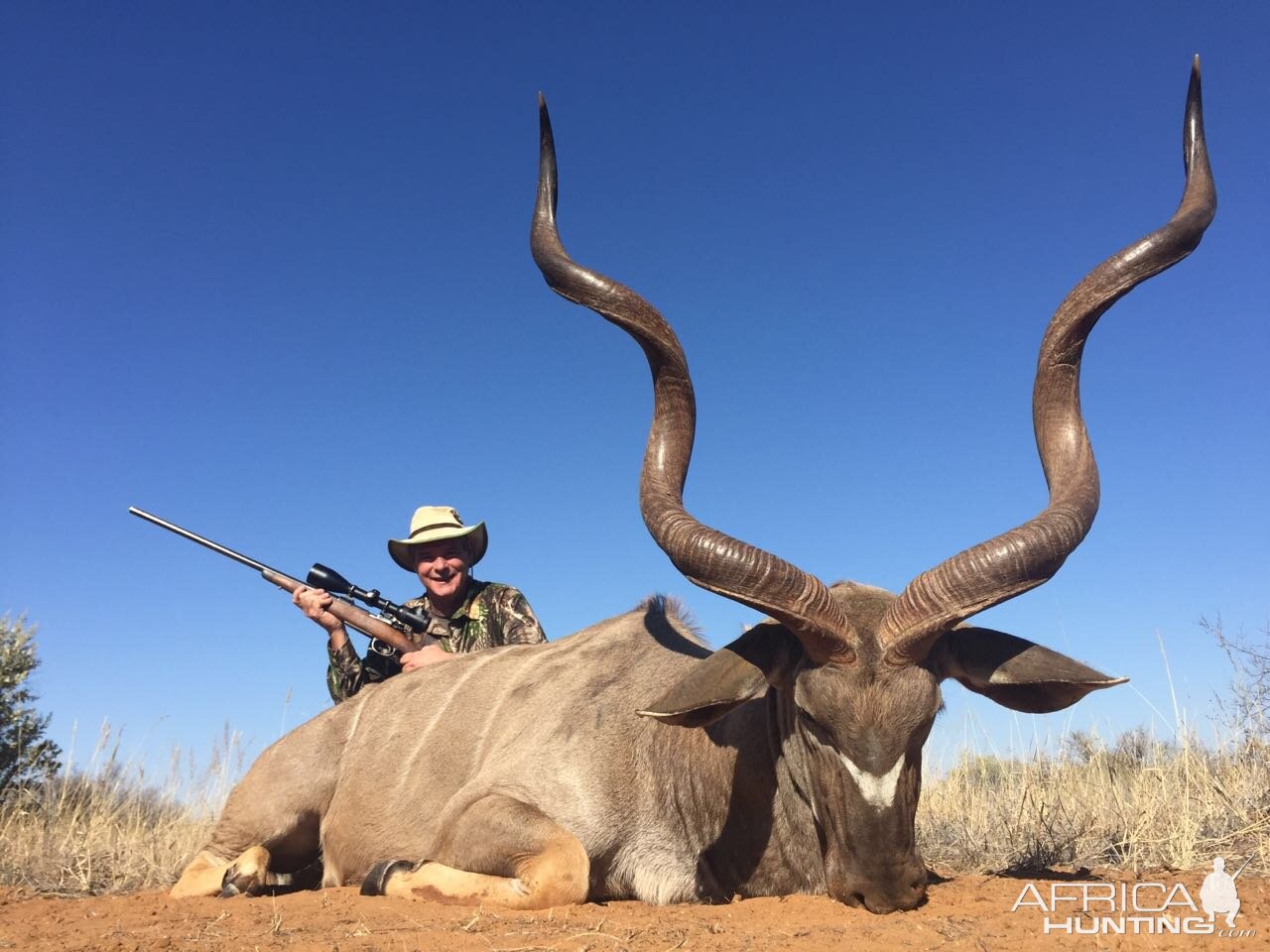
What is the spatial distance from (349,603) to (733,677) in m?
4.75

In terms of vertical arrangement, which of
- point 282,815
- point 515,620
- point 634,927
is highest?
point 515,620

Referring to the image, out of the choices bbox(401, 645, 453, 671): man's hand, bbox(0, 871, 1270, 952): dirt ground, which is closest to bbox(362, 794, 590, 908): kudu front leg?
bbox(0, 871, 1270, 952): dirt ground

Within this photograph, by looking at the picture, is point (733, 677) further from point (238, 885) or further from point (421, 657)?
point (421, 657)

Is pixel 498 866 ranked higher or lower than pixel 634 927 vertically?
higher

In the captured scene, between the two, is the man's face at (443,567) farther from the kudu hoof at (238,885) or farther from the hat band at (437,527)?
the kudu hoof at (238,885)

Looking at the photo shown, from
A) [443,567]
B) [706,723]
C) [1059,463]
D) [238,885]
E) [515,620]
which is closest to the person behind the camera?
[706,723]

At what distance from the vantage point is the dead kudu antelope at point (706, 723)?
383 centimetres

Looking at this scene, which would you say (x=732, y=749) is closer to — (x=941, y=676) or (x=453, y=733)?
(x=941, y=676)

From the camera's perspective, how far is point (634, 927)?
369 centimetres

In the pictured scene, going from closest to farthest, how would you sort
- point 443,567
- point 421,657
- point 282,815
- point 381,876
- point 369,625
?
1. point 381,876
2. point 282,815
3. point 421,657
4. point 369,625
5. point 443,567

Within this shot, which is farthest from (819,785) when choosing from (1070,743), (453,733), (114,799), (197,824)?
(114,799)

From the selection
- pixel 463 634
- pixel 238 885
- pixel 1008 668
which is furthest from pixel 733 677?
pixel 463 634

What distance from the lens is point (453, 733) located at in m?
6.05

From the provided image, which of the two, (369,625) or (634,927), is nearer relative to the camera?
(634,927)
